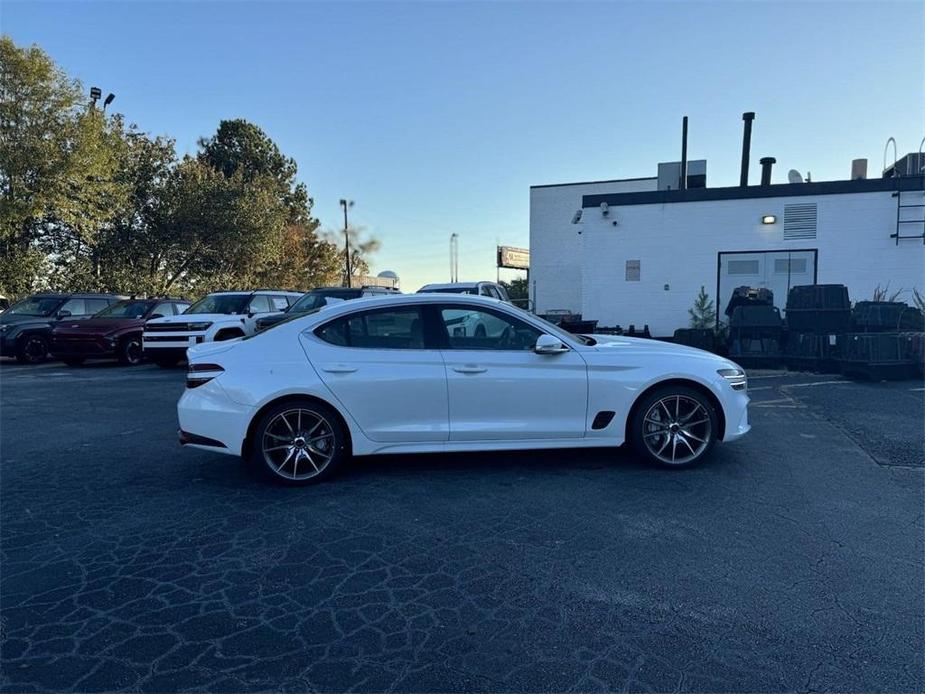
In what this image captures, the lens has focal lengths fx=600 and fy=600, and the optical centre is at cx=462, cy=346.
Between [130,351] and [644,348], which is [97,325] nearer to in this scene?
[130,351]

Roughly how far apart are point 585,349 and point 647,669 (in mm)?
3053

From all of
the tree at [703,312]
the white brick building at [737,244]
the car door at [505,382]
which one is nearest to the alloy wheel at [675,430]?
the car door at [505,382]

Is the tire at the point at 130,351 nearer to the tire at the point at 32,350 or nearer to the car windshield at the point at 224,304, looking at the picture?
the car windshield at the point at 224,304

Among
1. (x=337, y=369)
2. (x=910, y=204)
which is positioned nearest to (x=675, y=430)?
(x=337, y=369)

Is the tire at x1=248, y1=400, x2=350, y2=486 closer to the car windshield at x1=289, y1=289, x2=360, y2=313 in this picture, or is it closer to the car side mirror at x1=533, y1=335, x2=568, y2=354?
the car side mirror at x1=533, y1=335, x2=568, y2=354

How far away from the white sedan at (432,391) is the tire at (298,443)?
10 millimetres

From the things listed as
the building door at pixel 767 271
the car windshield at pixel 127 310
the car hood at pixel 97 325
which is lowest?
the car hood at pixel 97 325

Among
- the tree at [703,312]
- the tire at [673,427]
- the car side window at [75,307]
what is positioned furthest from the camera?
the car side window at [75,307]

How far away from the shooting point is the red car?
14430 mm

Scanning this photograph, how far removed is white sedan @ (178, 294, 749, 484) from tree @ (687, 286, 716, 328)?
10.4 m

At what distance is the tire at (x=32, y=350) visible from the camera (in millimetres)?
15625

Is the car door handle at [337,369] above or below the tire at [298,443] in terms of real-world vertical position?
above

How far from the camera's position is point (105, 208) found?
75.5 ft

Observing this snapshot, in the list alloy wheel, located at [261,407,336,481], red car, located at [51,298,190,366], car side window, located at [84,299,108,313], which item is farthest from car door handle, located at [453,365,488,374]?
car side window, located at [84,299,108,313]
